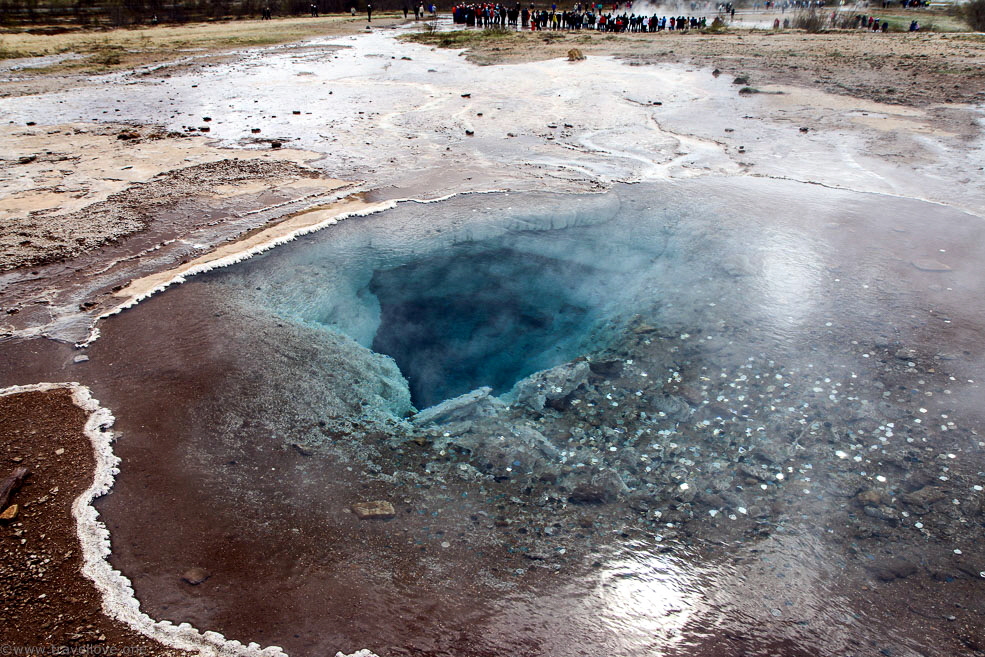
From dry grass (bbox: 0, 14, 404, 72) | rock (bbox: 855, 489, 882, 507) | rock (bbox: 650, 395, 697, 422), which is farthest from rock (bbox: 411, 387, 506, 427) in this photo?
dry grass (bbox: 0, 14, 404, 72)

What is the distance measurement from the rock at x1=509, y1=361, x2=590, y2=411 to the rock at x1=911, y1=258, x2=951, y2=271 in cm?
362

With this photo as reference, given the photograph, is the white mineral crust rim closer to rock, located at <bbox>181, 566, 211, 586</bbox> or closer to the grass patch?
rock, located at <bbox>181, 566, 211, 586</bbox>

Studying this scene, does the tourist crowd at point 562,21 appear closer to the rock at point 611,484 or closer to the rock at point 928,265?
the rock at point 928,265

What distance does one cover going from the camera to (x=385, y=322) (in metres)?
5.92

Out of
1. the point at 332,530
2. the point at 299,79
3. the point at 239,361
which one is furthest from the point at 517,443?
the point at 299,79

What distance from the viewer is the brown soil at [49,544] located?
2.57m

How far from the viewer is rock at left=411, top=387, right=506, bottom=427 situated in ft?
14.0

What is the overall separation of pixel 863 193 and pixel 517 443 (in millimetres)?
6187

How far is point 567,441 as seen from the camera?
4.04 meters

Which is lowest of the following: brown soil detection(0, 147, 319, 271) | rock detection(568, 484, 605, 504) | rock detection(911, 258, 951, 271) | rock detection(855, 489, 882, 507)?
rock detection(568, 484, 605, 504)

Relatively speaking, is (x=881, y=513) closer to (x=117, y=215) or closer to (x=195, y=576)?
(x=195, y=576)

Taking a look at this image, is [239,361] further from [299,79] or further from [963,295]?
[299,79]

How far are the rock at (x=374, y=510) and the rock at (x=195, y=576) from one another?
2.53 ft

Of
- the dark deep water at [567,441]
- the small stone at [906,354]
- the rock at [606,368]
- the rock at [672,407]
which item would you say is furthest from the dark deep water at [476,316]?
the small stone at [906,354]
